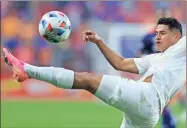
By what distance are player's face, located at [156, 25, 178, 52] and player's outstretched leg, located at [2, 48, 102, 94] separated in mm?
810

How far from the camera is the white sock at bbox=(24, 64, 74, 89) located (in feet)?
16.1

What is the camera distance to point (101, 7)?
1570 centimetres

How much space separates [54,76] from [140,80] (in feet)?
2.90

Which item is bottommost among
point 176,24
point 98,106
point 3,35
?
point 98,106

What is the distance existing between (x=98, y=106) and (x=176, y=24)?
767cm

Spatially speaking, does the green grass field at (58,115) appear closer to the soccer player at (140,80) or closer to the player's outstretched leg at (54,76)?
the soccer player at (140,80)

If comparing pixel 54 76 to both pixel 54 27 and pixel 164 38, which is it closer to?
pixel 54 27

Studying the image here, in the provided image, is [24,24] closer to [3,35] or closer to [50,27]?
[3,35]

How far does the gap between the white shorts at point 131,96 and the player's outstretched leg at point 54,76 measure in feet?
0.32

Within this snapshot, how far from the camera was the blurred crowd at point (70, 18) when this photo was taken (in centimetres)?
1501

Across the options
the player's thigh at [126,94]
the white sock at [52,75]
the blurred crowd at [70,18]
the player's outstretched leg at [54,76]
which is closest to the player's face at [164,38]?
the player's thigh at [126,94]

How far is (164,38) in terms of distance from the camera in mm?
5594

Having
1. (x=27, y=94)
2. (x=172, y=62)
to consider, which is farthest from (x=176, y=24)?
(x=27, y=94)

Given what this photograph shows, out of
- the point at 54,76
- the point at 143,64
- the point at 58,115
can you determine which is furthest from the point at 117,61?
the point at 58,115
